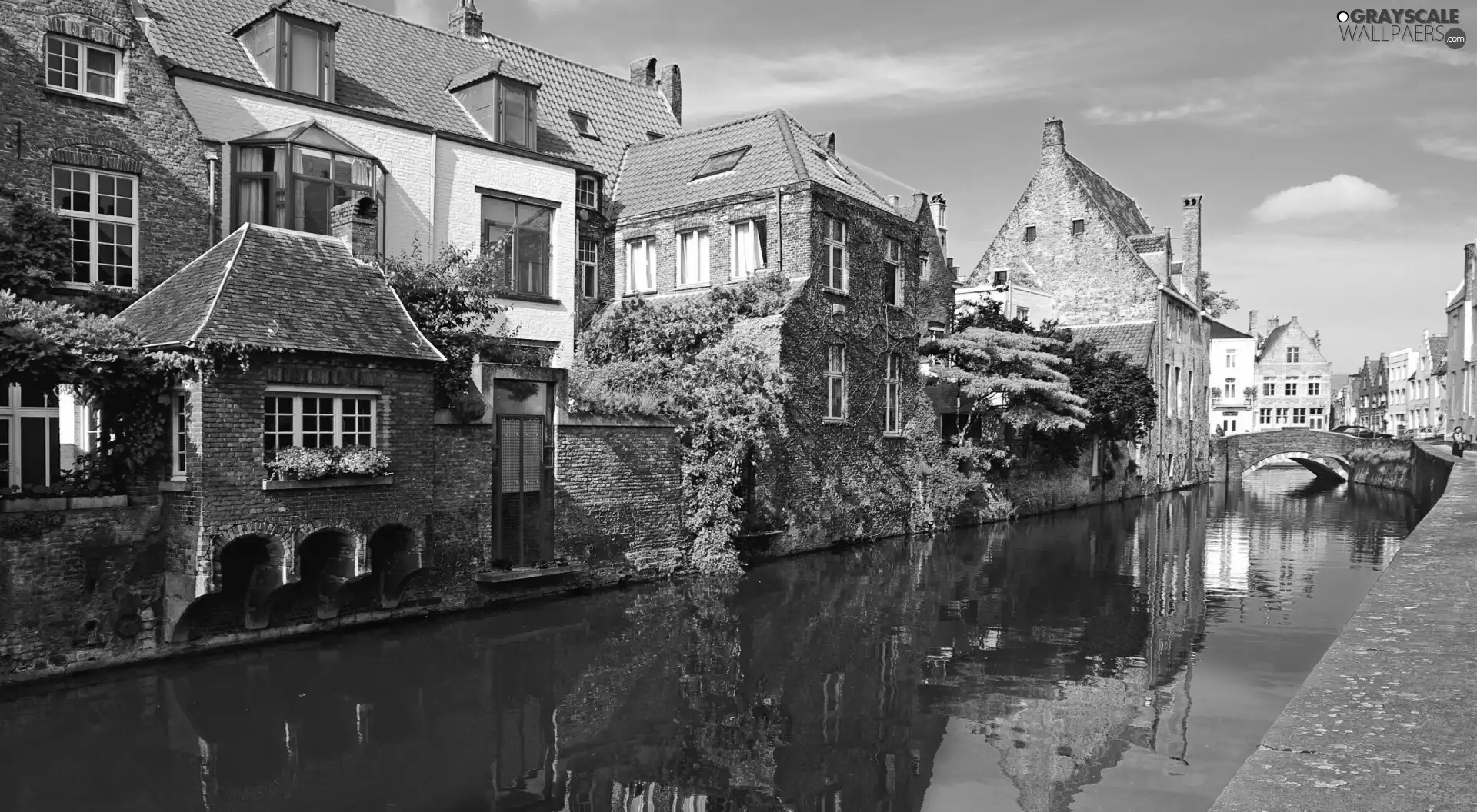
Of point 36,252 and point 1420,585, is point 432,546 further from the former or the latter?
point 1420,585

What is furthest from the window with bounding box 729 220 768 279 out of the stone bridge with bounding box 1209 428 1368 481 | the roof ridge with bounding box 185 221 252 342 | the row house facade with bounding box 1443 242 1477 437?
the row house facade with bounding box 1443 242 1477 437

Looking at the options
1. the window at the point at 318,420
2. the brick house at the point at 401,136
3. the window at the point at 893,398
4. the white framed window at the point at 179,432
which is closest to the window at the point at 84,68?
the brick house at the point at 401,136

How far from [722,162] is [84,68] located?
1428 centimetres

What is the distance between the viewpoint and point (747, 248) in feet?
76.3

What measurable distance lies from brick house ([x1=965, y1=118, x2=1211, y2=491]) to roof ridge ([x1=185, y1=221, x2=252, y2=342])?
108 feet

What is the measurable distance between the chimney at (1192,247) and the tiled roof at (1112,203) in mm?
2144

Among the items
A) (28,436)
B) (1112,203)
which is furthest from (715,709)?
(1112,203)

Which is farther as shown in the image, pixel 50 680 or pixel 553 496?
pixel 553 496

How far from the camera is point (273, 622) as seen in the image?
13.4 meters

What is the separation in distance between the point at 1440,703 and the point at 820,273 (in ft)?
59.5

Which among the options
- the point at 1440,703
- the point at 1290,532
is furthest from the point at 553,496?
the point at 1290,532

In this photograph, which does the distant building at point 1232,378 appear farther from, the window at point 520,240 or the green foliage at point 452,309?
the green foliage at point 452,309

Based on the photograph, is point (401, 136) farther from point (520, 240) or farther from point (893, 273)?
point (893, 273)

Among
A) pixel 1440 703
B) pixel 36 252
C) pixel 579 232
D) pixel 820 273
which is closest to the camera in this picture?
pixel 1440 703
